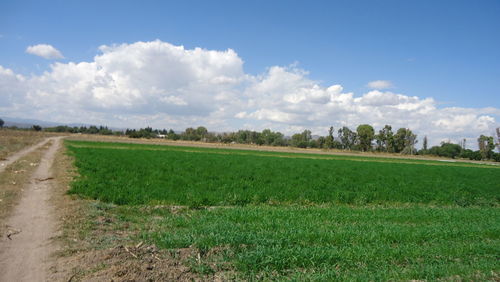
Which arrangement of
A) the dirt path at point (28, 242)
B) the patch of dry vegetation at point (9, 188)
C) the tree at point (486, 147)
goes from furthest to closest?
the tree at point (486, 147) < the patch of dry vegetation at point (9, 188) < the dirt path at point (28, 242)

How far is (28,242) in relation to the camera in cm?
702

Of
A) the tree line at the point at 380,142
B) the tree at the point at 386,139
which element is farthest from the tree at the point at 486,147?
the tree at the point at 386,139

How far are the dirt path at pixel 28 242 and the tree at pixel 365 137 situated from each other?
13929 cm

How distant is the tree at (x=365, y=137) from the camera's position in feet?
447

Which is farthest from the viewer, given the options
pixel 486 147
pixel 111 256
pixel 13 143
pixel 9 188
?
pixel 486 147

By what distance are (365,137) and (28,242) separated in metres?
143

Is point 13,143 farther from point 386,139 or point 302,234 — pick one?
point 386,139

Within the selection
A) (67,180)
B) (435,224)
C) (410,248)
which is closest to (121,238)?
(410,248)

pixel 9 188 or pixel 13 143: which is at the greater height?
pixel 13 143

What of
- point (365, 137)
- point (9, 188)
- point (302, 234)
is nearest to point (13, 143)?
point (9, 188)

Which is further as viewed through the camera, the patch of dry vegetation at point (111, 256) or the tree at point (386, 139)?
the tree at point (386, 139)

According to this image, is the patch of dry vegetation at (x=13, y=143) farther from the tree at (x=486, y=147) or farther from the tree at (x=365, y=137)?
the tree at (x=486, y=147)

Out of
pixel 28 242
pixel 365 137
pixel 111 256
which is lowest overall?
pixel 28 242

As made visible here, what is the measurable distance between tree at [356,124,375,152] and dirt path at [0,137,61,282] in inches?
5484
